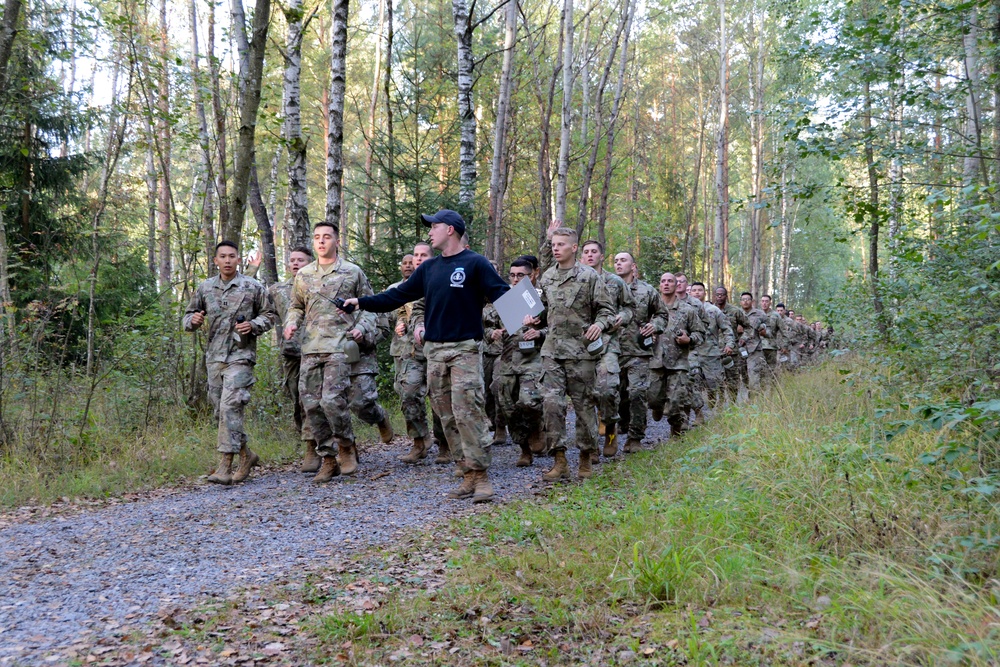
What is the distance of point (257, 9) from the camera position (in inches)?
374

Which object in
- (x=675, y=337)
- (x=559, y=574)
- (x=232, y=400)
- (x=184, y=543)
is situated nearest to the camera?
(x=559, y=574)

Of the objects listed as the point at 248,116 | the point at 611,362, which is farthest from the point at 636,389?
the point at 248,116

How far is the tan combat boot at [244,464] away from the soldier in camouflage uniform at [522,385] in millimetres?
3008

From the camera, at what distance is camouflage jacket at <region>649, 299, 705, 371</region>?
10625mm

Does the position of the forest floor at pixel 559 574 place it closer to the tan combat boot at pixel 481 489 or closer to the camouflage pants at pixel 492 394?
the tan combat boot at pixel 481 489

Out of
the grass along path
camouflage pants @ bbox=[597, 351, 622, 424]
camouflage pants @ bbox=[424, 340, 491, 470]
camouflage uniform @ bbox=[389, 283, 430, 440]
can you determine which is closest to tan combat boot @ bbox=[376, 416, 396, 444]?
camouflage uniform @ bbox=[389, 283, 430, 440]

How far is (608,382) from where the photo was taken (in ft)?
28.2

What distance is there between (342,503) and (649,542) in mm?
3164

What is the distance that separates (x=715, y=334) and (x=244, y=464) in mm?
7624

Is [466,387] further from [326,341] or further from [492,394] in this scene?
[492,394]

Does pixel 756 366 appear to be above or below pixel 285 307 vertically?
below

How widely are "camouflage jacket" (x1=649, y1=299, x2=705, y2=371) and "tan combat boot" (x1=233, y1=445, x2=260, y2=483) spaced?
17.9 ft

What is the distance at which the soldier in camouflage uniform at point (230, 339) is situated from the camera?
7.83 meters

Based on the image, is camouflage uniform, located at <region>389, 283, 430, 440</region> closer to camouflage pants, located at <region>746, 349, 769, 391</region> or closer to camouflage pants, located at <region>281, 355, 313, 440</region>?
camouflage pants, located at <region>281, 355, 313, 440</region>
